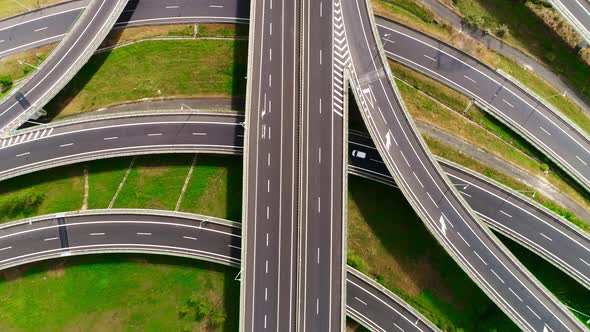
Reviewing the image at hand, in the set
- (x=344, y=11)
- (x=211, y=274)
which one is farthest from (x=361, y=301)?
(x=344, y=11)

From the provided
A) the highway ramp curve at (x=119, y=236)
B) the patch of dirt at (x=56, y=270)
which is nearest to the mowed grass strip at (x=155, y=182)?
the highway ramp curve at (x=119, y=236)

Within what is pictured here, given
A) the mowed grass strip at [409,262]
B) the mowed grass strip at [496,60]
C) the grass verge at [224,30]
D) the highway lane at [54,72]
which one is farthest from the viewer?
the grass verge at [224,30]

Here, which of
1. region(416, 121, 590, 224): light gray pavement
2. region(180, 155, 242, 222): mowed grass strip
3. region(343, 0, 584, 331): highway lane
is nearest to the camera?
region(343, 0, 584, 331): highway lane

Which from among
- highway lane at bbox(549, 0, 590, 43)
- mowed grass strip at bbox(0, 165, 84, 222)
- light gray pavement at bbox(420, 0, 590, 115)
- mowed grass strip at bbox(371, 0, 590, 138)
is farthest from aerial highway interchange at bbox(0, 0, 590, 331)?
highway lane at bbox(549, 0, 590, 43)

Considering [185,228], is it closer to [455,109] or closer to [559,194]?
[455,109]

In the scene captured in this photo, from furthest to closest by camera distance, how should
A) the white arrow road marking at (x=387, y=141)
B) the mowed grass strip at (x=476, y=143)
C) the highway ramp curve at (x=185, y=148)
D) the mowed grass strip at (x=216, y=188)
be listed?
the mowed grass strip at (x=476, y=143)
the mowed grass strip at (x=216, y=188)
the highway ramp curve at (x=185, y=148)
the white arrow road marking at (x=387, y=141)

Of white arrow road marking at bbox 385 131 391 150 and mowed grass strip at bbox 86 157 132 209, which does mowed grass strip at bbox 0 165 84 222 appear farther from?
white arrow road marking at bbox 385 131 391 150

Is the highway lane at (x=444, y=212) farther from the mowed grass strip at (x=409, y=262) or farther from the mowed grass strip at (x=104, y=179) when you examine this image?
the mowed grass strip at (x=104, y=179)
